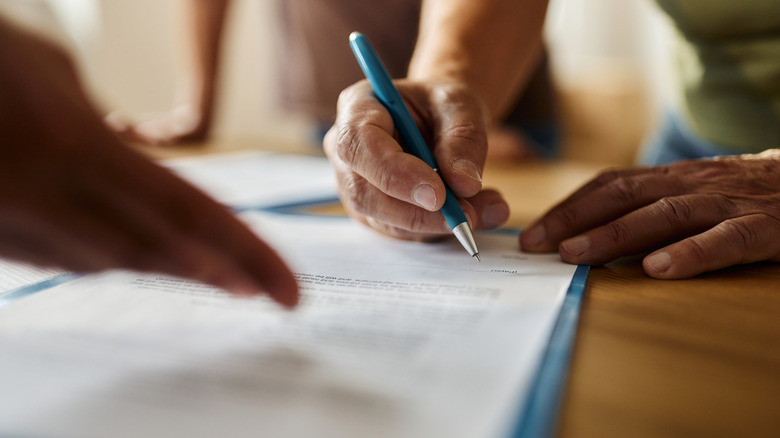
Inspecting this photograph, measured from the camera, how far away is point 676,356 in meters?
0.29

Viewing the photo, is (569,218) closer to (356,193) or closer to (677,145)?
(356,193)

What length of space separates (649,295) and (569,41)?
305 centimetres

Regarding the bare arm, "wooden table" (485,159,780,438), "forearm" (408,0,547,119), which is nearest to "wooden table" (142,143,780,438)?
"wooden table" (485,159,780,438)

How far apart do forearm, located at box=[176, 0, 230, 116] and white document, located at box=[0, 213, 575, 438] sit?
45.0 inches

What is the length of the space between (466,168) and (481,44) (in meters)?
0.30

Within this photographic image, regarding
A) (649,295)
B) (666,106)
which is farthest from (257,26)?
(649,295)

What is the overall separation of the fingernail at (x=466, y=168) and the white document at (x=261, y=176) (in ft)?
1.01

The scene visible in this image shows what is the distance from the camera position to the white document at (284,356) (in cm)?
22

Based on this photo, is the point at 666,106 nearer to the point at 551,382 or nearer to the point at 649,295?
the point at 649,295

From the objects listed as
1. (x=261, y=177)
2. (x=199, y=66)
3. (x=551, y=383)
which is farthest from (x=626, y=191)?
(x=199, y=66)

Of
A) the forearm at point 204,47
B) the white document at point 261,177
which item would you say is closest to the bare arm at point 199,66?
the forearm at point 204,47

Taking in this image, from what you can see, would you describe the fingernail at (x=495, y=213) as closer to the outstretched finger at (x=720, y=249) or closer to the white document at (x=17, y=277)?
the outstretched finger at (x=720, y=249)

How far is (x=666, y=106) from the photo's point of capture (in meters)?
1.10

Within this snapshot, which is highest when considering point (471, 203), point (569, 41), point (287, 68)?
point (471, 203)
